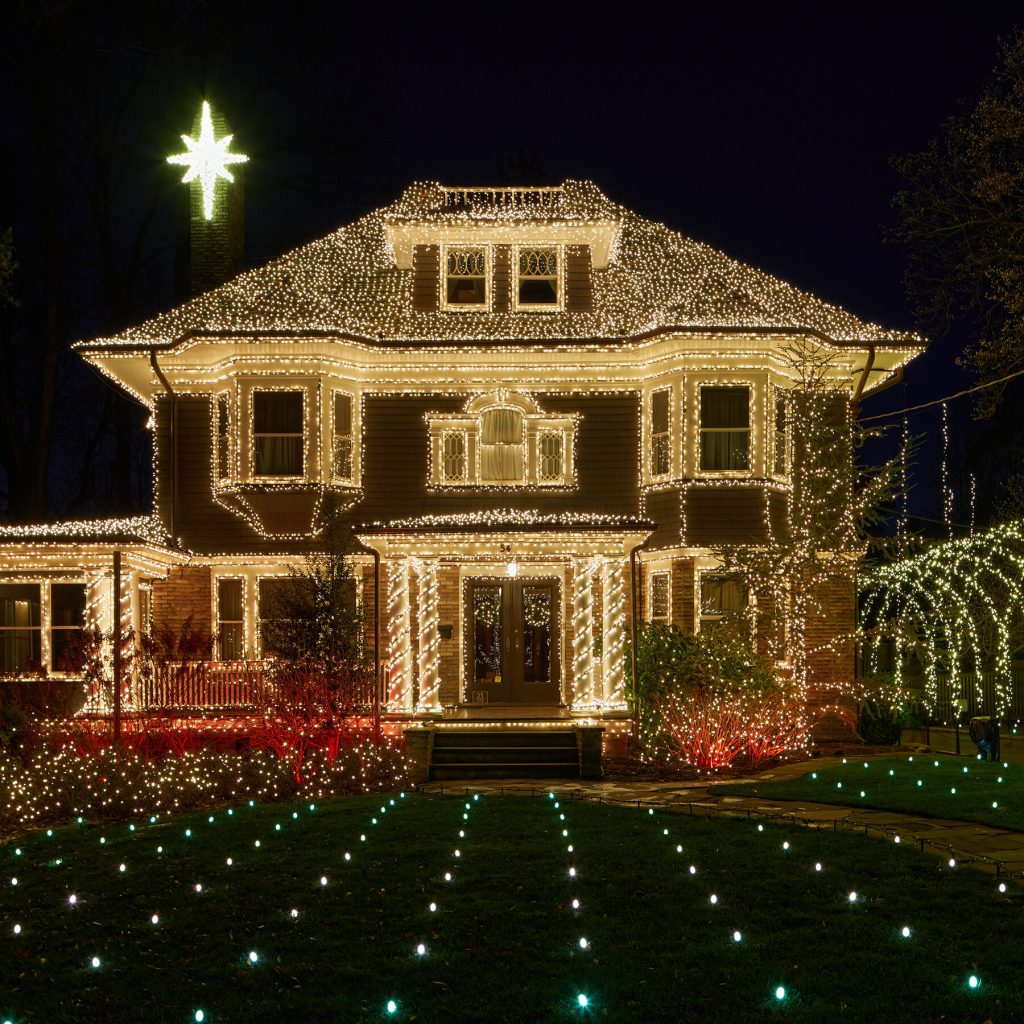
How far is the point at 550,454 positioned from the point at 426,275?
3.90 meters

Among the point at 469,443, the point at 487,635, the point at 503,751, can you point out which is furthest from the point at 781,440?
the point at 503,751

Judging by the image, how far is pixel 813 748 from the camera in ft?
60.0

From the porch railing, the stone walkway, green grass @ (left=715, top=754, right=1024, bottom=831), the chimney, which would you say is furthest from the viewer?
the chimney

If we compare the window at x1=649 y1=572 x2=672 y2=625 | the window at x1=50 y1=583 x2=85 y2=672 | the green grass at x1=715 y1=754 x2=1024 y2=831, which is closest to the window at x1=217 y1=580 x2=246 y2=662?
the window at x1=50 y1=583 x2=85 y2=672

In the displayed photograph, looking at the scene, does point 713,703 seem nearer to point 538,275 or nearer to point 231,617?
point 231,617

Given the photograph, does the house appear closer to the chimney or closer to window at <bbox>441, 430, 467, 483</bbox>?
window at <bbox>441, 430, 467, 483</bbox>

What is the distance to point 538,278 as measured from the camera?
69.9ft

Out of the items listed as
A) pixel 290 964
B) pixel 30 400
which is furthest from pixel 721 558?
pixel 30 400

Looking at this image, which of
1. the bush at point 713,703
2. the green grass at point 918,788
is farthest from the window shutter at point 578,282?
the green grass at point 918,788

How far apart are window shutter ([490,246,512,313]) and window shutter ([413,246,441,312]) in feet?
3.30

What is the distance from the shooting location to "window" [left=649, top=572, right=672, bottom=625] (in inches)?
787

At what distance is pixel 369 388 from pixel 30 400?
18.1 meters

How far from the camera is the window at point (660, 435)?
65.6 feet

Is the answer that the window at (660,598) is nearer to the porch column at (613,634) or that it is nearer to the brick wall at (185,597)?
the porch column at (613,634)
